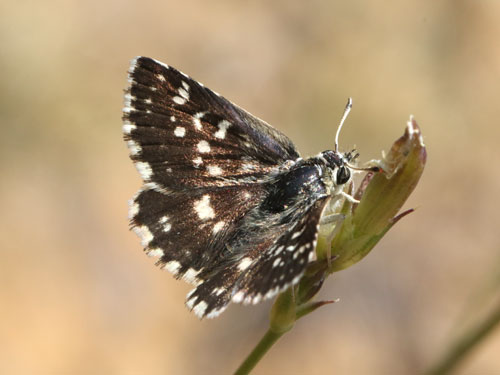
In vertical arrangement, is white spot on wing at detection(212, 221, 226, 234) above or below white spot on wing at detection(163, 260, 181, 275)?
above

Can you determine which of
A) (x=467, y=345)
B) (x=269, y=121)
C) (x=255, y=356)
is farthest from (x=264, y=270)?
(x=269, y=121)

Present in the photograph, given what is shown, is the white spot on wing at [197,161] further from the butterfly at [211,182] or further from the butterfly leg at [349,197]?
the butterfly leg at [349,197]

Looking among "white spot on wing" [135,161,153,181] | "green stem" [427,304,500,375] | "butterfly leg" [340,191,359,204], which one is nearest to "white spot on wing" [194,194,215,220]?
"white spot on wing" [135,161,153,181]

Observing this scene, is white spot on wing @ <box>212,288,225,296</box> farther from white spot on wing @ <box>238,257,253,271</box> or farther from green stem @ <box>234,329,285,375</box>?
green stem @ <box>234,329,285,375</box>

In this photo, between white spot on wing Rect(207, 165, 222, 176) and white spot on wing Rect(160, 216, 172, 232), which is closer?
white spot on wing Rect(160, 216, 172, 232)

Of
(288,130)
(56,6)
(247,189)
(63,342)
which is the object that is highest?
(56,6)

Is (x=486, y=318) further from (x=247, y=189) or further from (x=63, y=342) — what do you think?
(x=63, y=342)

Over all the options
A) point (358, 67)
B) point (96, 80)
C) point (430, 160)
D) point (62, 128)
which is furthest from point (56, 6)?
point (430, 160)
